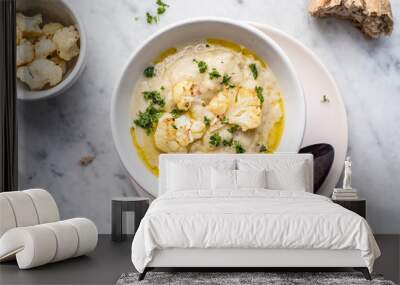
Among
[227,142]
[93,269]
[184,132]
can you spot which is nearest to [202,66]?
[184,132]

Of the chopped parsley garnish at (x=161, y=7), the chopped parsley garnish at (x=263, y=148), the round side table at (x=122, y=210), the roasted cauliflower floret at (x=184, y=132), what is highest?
the chopped parsley garnish at (x=161, y=7)

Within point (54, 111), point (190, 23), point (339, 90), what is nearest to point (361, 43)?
A: point (339, 90)

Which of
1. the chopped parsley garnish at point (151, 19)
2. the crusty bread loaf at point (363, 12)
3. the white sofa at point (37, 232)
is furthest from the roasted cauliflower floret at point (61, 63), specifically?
the crusty bread loaf at point (363, 12)

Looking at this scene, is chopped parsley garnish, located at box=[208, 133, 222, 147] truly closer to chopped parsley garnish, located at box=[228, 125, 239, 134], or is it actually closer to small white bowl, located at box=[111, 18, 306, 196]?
chopped parsley garnish, located at box=[228, 125, 239, 134]

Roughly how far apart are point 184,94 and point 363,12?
70.5 inches

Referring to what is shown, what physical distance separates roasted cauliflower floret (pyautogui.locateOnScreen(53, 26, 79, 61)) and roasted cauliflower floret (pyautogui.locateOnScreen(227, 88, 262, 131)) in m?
1.56

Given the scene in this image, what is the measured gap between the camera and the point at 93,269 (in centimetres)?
529

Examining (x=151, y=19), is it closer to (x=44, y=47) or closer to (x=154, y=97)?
(x=154, y=97)

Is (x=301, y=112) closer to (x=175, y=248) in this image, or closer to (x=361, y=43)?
(x=361, y=43)

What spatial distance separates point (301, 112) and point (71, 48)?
2.22 meters

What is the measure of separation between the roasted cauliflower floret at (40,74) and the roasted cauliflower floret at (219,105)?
1.46 m

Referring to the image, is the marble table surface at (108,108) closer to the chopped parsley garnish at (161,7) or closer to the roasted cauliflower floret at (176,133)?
the chopped parsley garnish at (161,7)

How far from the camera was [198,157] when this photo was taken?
21.3 ft

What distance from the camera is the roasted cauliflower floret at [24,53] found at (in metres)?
6.98
